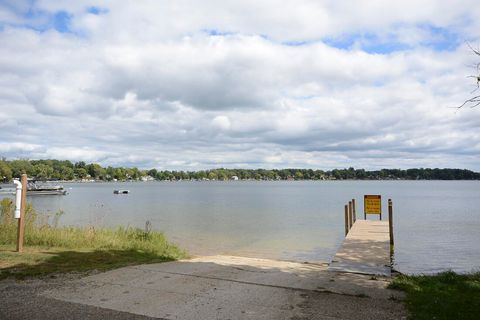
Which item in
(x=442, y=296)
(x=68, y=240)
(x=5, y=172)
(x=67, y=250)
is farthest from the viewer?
(x=5, y=172)

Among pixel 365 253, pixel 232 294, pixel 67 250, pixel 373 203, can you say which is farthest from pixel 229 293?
pixel 373 203

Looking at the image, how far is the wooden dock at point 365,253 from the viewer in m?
10.3

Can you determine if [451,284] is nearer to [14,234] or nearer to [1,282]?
[1,282]

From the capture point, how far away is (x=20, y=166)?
149375 millimetres

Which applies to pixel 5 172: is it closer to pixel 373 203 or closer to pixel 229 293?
pixel 373 203

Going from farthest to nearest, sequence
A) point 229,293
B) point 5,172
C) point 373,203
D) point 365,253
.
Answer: point 5,172
point 373,203
point 365,253
point 229,293

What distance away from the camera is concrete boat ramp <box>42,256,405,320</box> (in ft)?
19.2

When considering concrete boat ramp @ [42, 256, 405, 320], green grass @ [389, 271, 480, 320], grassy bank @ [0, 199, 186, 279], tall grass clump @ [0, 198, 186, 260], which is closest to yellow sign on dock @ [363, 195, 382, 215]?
grassy bank @ [0, 199, 186, 279]

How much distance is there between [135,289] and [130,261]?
9.50 feet

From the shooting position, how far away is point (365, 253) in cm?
1302

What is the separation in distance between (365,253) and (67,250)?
28.7ft

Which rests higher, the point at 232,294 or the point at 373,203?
the point at 373,203

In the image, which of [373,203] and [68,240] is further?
[373,203]

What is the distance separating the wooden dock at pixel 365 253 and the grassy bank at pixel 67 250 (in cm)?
468
